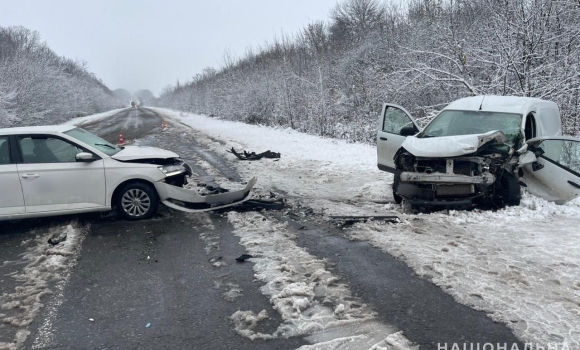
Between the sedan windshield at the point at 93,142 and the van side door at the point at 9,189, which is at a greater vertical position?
the sedan windshield at the point at 93,142

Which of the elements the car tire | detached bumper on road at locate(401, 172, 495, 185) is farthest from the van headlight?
detached bumper on road at locate(401, 172, 495, 185)

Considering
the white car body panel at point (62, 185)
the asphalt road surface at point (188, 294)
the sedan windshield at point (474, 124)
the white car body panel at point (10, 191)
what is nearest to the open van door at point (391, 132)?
the sedan windshield at point (474, 124)

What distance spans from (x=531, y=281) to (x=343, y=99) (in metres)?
20.4

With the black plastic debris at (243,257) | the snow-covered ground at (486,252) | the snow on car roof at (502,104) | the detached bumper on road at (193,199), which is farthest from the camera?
the snow on car roof at (502,104)

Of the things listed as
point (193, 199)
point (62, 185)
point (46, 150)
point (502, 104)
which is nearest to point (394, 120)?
point (502, 104)

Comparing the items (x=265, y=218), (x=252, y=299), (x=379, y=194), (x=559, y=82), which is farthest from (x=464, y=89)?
(x=252, y=299)

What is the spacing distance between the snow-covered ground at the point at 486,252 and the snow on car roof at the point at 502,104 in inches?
62.6

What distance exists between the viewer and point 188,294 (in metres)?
4.02

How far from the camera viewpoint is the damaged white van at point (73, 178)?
235 inches

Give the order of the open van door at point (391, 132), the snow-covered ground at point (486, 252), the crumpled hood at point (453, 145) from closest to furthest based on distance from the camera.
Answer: the snow-covered ground at point (486, 252), the crumpled hood at point (453, 145), the open van door at point (391, 132)

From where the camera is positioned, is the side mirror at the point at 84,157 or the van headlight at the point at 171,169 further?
the van headlight at the point at 171,169

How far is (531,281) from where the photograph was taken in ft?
13.0

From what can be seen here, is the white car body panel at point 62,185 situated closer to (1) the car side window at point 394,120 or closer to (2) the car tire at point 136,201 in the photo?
(2) the car tire at point 136,201

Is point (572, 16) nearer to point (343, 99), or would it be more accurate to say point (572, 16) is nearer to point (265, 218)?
point (265, 218)
